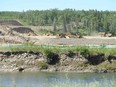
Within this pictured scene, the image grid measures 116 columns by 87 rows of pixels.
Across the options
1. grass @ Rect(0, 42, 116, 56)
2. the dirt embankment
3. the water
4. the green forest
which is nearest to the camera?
the water

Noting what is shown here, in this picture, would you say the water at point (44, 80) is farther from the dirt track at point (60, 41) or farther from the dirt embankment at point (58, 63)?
the dirt track at point (60, 41)

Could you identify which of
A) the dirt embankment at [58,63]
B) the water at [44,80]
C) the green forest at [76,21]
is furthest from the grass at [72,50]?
the green forest at [76,21]

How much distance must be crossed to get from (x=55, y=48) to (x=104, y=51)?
5.44 m

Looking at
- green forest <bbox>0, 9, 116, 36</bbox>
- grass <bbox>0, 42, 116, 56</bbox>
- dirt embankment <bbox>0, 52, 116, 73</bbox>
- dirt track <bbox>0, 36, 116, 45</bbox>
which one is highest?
grass <bbox>0, 42, 116, 56</bbox>

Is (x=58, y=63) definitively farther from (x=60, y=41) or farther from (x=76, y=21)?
(x=76, y=21)

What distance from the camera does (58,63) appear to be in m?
51.7

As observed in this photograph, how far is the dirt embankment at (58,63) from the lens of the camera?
50406mm

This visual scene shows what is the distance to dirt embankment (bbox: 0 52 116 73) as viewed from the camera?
50.4m

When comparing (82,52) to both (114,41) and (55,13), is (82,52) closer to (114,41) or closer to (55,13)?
(114,41)

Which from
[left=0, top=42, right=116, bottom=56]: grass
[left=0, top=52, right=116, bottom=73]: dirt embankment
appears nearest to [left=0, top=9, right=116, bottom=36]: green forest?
[left=0, top=42, right=116, bottom=56]: grass

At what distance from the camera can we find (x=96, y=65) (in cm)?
5088

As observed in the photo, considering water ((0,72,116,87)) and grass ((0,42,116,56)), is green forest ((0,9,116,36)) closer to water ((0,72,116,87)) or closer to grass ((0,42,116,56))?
grass ((0,42,116,56))

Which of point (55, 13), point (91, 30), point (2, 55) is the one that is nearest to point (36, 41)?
point (2, 55)

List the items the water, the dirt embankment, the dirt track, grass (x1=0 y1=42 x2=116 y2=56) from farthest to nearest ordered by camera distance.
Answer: the dirt track < grass (x1=0 y1=42 x2=116 y2=56) < the dirt embankment < the water
